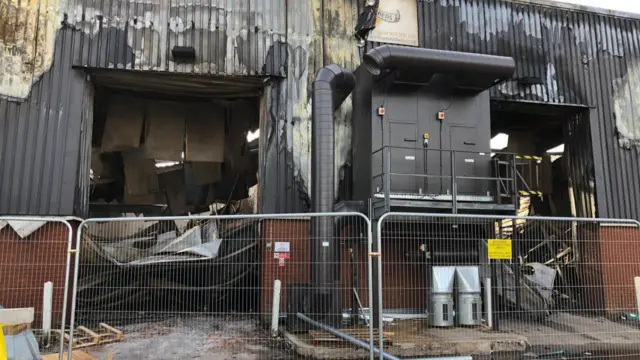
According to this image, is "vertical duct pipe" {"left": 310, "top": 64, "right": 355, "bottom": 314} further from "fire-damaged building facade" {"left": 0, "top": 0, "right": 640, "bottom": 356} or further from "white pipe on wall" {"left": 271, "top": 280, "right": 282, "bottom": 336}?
"white pipe on wall" {"left": 271, "top": 280, "right": 282, "bottom": 336}

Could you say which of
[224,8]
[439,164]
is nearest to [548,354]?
[439,164]

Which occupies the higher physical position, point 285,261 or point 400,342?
point 285,261

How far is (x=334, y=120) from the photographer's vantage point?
10.9 meters

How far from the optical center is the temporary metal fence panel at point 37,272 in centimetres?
857

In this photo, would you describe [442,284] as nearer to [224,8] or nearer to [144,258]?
[144,258]

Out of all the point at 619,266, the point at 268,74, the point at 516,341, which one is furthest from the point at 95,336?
the point at 619,266

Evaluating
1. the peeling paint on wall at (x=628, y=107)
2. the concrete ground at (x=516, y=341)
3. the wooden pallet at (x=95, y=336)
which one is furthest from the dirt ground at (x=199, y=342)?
the peeling paint on wall at (x=628, y=107)

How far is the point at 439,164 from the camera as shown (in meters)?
10.8

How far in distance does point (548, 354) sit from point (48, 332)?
8348 mm

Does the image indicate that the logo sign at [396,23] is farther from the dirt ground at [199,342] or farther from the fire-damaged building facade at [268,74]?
the dirt ground at [199,342]

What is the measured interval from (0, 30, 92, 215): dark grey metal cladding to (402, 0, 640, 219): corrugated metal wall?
8.33 metres

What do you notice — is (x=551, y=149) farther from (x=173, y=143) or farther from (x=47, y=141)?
(x=47, y=141)

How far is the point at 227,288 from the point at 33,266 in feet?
14.1

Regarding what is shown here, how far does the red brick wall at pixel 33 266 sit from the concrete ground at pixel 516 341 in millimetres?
4768
